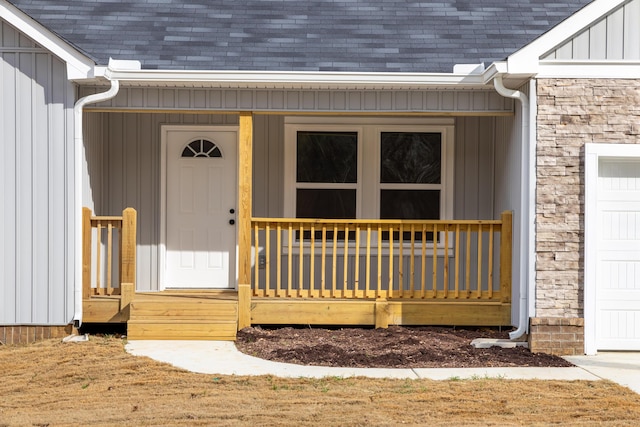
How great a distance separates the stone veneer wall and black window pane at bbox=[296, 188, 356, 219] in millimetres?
3104

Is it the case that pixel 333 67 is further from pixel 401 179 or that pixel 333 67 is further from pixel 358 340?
pixel 358 340

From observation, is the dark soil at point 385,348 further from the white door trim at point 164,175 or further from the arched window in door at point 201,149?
the arched window in door at point 201,149

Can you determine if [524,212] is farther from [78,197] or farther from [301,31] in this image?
[78,197]

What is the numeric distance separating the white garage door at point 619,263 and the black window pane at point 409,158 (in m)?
2.83

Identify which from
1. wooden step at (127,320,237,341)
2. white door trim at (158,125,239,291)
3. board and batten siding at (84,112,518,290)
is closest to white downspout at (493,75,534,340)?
board and batten siding at (84,112,518,290)

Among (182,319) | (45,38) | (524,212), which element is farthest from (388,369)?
(45,38)

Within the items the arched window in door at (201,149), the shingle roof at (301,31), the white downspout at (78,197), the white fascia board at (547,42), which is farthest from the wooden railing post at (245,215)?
the white fascia board at (547,42)

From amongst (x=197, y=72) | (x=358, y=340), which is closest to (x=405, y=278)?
(x=358, y=340)

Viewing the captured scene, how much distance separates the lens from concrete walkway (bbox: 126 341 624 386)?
8.45 m

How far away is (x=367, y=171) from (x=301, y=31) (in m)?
2.02

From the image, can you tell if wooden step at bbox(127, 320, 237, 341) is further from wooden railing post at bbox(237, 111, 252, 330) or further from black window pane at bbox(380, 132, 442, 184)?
black window pane at bbox(380, 132, 442, 184)

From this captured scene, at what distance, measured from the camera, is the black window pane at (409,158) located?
1215 cm

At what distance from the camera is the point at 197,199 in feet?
40.2

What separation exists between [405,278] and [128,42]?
4580 mm
